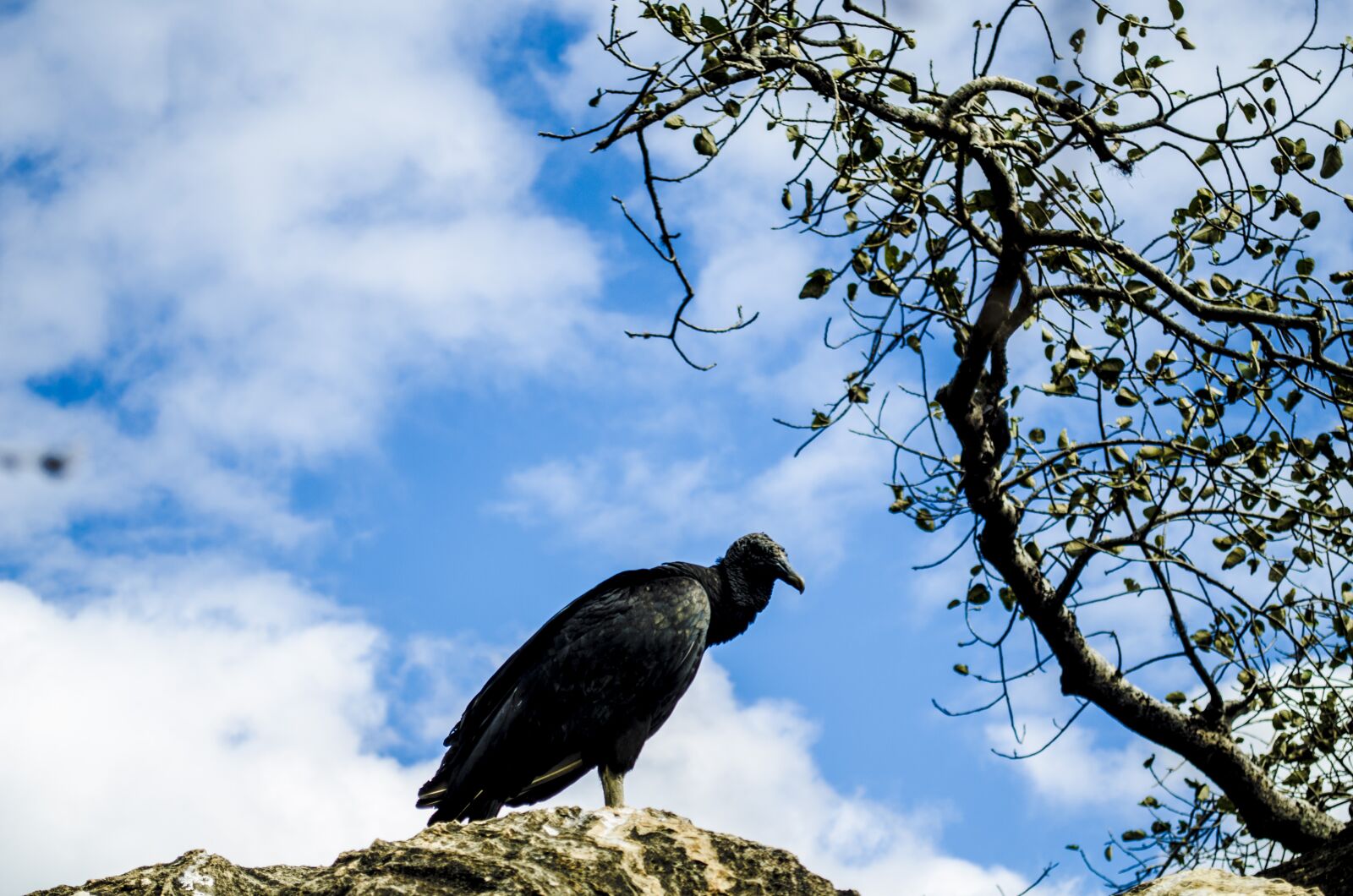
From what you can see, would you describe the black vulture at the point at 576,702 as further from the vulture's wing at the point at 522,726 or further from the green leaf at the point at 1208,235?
the green leaf at the point at 1208,235

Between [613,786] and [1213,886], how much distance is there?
2907mm

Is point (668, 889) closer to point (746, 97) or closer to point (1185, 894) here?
point (1185, 894)

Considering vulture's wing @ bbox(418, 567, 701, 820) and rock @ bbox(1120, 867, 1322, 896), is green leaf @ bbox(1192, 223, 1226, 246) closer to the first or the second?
rock @ bbox(1120, 867, 1322, 896)

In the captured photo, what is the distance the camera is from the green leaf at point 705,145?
4773mm

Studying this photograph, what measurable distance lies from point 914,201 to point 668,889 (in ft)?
10.4

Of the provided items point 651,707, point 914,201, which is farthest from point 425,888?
point 914,201

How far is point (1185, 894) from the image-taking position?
383 centimetres

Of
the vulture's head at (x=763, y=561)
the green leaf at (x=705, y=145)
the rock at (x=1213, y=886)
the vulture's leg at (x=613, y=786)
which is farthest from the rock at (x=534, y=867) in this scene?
the vulture's head at (x=763, y=561)

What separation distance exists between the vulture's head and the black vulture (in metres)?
0.89

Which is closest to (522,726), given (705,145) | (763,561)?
(763,561)

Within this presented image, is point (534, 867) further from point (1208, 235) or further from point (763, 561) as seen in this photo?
point (1208, 235)

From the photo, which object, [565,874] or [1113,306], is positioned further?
[1113,306]

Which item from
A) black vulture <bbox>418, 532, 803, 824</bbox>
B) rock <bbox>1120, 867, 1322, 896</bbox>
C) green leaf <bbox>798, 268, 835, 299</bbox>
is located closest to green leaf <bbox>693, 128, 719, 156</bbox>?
green leaf <bbox>798, 268, 835, 299</bbox>

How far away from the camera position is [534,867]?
357cm
